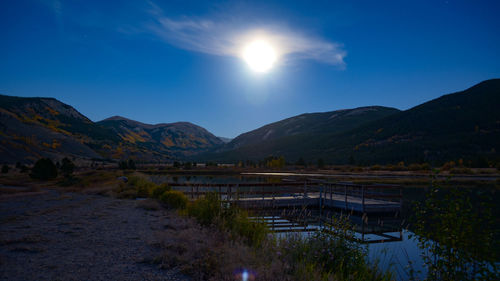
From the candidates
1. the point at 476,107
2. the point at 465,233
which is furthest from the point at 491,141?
the point at 465,233

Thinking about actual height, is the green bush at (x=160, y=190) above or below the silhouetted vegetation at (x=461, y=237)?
below

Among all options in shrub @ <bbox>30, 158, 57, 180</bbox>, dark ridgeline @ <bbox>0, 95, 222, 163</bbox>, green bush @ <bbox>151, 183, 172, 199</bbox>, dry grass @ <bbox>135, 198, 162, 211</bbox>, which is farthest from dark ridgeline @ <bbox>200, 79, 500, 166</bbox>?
dark ridgeline @ <bbox>0, 95, 222, 163</bbox>

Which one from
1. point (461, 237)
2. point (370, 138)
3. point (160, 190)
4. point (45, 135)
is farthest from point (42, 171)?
point (370, 138)

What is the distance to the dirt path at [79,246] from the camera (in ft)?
15.0

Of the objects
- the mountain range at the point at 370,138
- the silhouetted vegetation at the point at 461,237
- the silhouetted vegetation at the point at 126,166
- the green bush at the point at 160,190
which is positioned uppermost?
the mountain range at the point at 370,138

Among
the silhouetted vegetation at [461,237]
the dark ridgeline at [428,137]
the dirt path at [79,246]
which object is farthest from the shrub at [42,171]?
the dark ridgeline at [428,137]

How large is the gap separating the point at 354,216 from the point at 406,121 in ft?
273

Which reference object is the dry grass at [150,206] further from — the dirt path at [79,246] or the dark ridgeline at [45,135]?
the dark ridgeline at [45,135]

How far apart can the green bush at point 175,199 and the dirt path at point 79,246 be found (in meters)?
1.89

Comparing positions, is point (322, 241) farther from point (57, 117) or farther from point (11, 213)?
point (57, 117)

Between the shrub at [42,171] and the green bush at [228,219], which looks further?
the shrub at [42,171]

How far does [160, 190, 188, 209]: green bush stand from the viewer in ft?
42.4

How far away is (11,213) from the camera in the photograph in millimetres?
10430

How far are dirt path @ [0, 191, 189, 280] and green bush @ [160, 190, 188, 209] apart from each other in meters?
1.89
